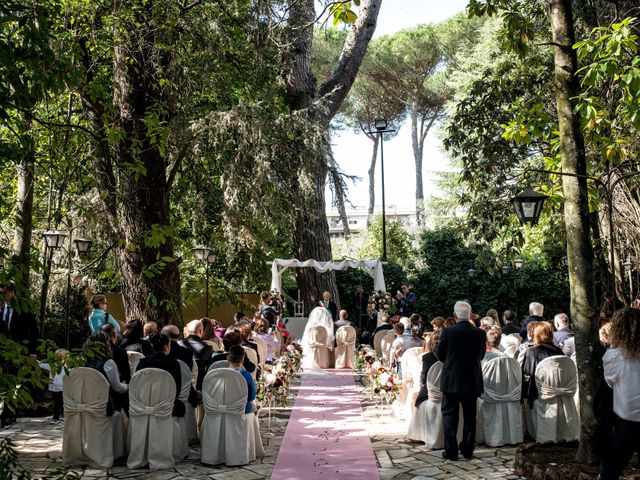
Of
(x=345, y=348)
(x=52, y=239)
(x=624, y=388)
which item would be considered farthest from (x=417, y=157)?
(x=624, y=388)

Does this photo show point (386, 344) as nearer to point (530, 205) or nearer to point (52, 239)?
point (530, 205)

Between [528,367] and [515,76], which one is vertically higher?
[515,76]

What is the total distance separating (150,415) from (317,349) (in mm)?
8291

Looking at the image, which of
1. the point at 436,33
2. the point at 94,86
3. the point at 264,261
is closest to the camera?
the point at 94,86

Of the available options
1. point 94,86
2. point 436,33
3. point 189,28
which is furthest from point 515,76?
point 436,33

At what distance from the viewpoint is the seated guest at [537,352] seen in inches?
283

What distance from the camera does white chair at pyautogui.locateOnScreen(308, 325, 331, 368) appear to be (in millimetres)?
14422

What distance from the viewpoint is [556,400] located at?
711cm

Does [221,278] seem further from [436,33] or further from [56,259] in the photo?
[436,33]

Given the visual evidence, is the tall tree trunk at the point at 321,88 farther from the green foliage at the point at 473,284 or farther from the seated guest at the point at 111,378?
the seated guest at the point at 111,378

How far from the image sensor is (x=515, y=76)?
12742 mm

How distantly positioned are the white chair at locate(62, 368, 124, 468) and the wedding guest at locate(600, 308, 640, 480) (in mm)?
4299

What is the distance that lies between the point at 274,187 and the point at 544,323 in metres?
5.26

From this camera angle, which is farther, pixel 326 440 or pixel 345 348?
pixel 345 348
